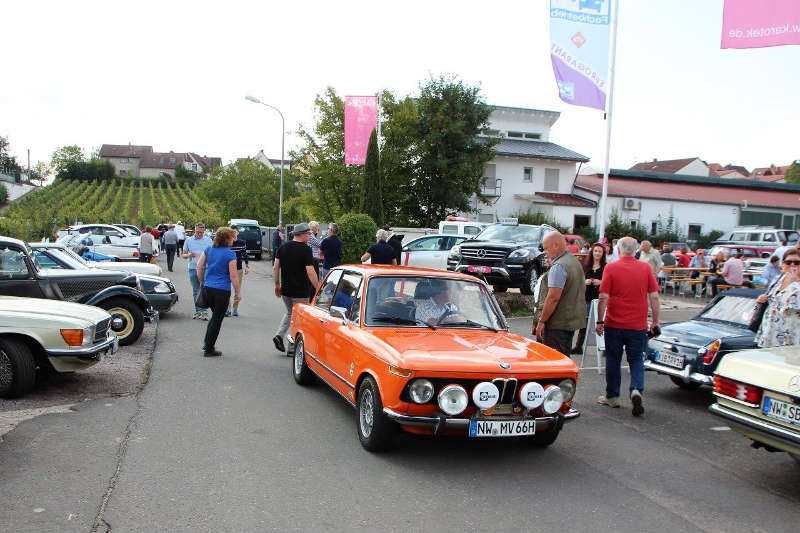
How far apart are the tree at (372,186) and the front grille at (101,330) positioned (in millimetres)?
17784

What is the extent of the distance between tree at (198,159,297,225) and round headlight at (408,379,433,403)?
153ft

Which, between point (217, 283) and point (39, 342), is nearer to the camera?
point (39, 342)

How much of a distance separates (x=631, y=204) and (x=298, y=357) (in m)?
34.8

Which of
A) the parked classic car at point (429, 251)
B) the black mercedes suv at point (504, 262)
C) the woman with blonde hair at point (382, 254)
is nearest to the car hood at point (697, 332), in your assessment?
the woman with blonde hair at point (382, 254)

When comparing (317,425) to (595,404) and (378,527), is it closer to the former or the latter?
(378,527)

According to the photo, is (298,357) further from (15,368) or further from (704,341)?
(704,341)

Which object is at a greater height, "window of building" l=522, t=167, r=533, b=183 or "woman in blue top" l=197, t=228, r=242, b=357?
"window of building" l=522, t=167, r=533, b=183

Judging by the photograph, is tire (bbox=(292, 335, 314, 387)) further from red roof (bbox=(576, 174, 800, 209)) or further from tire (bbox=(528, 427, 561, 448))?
red roof (bbox=(576, 174, 800, 209))

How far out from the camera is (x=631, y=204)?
3828cm

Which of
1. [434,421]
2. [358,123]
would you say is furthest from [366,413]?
[358,123]

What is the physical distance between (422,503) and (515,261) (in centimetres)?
1088

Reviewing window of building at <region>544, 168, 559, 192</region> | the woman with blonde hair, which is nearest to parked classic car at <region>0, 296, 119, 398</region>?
the woman with blonde hair

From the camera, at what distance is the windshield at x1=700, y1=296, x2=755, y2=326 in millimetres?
8047

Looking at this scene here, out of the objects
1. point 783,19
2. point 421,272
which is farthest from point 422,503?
point 783,19
